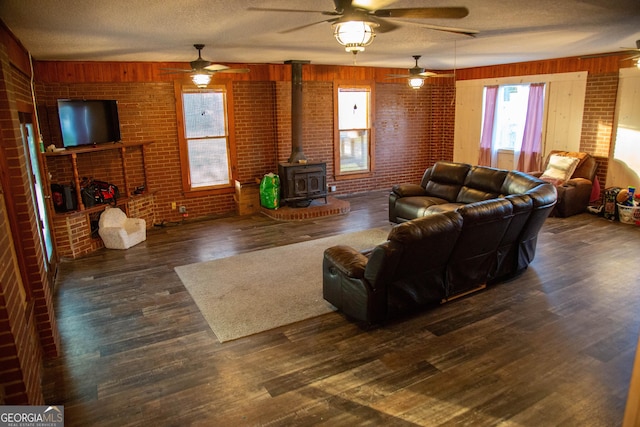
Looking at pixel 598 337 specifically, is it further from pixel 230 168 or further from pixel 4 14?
pixel 230 168

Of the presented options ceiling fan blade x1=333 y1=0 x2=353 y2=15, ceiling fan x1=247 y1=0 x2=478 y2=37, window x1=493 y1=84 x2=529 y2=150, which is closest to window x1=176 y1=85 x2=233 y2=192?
ceiling fan x1=247 y1=0 x2=478 y2=37

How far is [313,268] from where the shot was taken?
4.89 meters

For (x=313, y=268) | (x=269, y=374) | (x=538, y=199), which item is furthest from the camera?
(x=313, y=268)

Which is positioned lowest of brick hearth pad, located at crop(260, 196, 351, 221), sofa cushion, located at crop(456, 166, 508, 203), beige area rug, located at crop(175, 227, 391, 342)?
beige area rug, located at crop(175, 227, 391, 342)

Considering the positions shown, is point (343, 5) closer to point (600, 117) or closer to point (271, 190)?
point (271, 190)

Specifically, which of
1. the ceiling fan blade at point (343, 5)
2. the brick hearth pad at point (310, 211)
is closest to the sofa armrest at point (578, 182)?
the brick hearth pad at point (310, 211)

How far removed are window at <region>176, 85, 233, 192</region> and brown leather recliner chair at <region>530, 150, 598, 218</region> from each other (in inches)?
213

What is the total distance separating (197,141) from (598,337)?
6.03m

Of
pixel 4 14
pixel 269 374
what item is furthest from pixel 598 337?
pixel 4 14

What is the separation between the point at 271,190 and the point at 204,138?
1.41 metres

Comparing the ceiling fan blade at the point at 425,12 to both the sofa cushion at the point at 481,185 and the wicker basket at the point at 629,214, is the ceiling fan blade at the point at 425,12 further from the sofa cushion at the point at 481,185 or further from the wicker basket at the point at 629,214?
the wicker basket at the point at 629,214

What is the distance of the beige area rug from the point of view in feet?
12.3

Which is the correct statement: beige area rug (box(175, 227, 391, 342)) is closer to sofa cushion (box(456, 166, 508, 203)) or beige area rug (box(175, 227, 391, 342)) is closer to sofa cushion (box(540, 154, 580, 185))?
sofa cushion (box(456, 166, 508, 203))

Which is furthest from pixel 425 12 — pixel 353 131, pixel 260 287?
pixel 353 131
